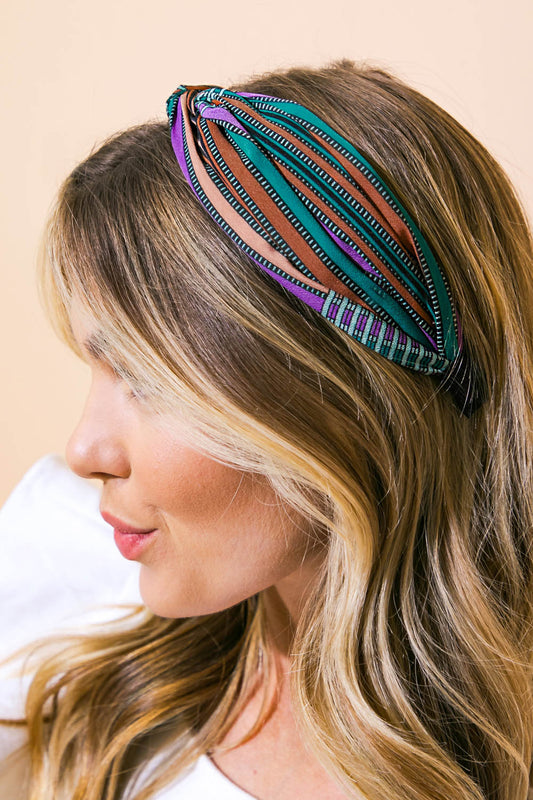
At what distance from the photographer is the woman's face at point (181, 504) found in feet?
3.04

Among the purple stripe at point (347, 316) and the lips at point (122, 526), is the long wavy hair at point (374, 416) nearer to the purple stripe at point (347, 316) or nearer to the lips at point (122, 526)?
the purple stripe at point (347, 316)

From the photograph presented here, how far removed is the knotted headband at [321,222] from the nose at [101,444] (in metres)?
0.26

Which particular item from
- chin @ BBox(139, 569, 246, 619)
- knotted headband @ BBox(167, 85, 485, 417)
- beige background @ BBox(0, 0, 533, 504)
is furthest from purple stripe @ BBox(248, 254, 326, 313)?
beige background @ BBox(0, 0, 533, 504)

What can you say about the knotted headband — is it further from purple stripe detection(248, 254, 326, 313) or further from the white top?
the white top

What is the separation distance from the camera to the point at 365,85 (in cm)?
96

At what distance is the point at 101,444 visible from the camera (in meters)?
0.96

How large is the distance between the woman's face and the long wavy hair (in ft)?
0.10

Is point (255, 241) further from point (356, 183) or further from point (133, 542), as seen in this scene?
point (133, 542)

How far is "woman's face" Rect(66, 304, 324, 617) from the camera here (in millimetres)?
926

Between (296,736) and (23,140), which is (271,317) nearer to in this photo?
(296,736)

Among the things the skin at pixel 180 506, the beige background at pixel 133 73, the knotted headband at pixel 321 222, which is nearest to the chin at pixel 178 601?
the skin at pixel 180 506

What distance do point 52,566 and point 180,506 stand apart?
0.76 metres

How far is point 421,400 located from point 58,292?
0.46 metres

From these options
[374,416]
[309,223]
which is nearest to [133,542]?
[374,416]
